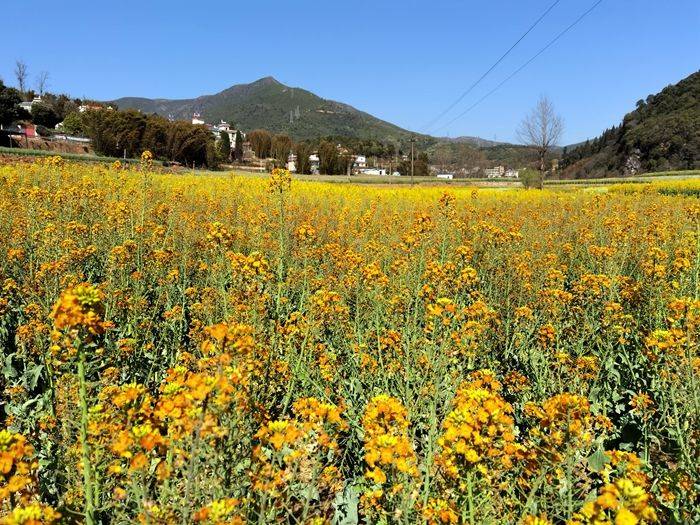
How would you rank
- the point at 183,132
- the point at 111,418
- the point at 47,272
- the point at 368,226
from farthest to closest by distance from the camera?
the point at 183,132 → the point at 368,226 → the point at 47,272 → the point at 111,418

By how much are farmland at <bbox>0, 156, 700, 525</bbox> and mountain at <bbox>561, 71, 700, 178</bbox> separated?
3258 inches

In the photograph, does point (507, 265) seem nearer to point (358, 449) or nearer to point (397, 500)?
point (358, 449)

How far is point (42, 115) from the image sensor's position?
7488 cm

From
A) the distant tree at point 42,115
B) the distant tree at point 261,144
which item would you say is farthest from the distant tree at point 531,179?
the distant tree at point 42,115

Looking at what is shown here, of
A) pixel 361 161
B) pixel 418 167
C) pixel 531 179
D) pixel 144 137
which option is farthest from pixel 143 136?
pixel 361 161

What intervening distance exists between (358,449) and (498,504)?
1154 mm

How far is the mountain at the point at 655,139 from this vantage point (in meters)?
70.6

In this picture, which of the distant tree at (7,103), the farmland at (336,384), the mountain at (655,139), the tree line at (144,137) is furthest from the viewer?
the mountain at (655,139)

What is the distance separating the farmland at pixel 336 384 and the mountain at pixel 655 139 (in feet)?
272

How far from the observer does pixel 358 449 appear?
279 cm

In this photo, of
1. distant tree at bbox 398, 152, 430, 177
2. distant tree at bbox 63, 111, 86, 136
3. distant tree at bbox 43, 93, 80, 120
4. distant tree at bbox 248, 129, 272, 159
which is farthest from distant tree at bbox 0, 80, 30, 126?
distant tree at bbox 398, 152, 430, 177

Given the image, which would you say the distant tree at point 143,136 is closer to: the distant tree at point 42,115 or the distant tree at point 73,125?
the distant tree at point 73,125

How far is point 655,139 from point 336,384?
9244cm

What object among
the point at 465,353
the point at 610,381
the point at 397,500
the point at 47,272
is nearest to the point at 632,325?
the point at 610,381
